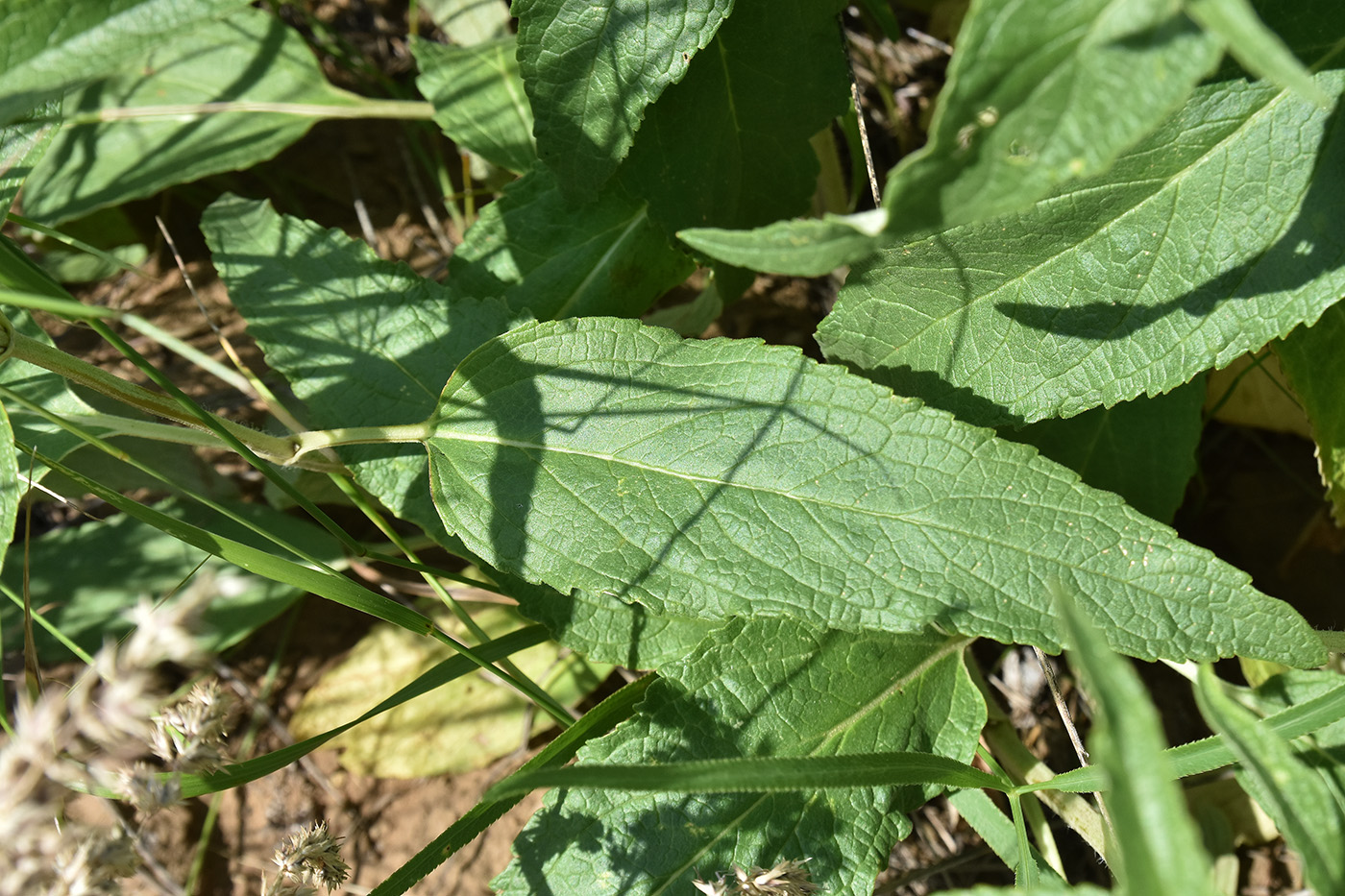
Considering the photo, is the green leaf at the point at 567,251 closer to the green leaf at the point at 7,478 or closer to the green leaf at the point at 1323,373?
the green leaf at the point at 7,478

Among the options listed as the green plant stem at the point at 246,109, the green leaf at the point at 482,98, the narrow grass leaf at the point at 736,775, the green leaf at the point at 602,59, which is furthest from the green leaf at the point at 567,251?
the narrow grass leaf at the point at 736,775

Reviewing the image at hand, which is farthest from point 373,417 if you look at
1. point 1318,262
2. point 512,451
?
point 1318,262

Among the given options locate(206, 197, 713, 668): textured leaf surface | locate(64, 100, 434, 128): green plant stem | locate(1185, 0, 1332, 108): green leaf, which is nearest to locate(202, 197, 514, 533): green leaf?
locate(206, 197, 713, 668): textured leaf surface

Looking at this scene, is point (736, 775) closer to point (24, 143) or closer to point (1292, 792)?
point (1292, 792)

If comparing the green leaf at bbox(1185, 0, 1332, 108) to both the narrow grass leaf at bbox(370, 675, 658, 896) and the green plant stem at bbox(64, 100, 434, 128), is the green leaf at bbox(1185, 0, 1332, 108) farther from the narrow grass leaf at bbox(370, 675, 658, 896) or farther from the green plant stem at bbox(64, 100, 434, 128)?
the green plant stem at bbox(64, 100, 434, 128)

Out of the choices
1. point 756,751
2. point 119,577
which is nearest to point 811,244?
point 756,751

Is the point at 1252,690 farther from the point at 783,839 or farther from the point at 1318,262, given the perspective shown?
the point at 783,839
